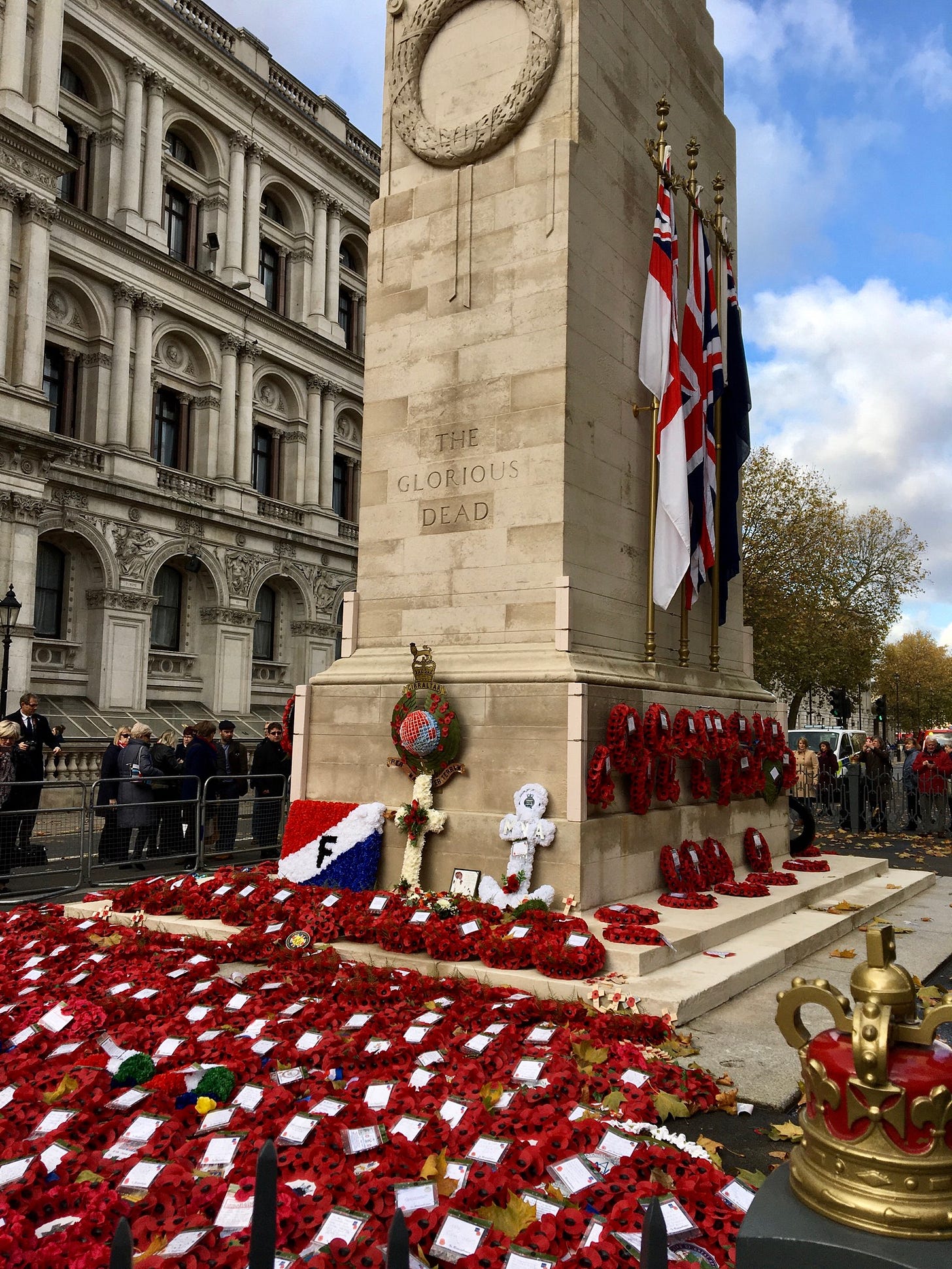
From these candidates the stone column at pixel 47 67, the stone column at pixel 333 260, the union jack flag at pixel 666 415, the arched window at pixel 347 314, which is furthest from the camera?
the arched window at pixel 347 314

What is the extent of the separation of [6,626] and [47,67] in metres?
16.4

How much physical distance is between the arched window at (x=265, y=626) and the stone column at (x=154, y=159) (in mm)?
12856

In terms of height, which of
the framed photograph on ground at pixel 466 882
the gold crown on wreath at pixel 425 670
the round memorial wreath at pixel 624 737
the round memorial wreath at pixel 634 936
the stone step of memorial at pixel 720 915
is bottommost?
the stone step of memorial at pixel 720 915

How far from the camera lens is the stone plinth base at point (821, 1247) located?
70.5 inches

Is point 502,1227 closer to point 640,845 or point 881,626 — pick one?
point 640,845

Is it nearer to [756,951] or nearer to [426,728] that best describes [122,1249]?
[756,951]

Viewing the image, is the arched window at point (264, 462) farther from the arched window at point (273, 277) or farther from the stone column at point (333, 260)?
the stone column at point (333, 260)

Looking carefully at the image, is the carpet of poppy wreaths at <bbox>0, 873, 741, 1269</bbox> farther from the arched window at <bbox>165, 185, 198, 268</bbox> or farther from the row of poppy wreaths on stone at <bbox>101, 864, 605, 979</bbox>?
the arched window at <bbox>165, 185, 198, 268</bbox>

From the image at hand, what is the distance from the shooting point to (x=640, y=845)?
1008cm

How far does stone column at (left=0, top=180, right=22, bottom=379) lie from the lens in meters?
26.8

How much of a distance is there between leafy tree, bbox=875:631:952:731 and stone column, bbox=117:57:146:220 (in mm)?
61258

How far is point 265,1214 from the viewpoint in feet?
6.88

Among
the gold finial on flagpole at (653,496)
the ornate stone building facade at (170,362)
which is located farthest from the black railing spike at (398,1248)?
the ornate stone building facade at (170,362)

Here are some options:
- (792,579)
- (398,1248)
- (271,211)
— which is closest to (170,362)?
(271,211)
